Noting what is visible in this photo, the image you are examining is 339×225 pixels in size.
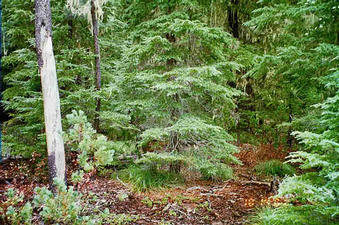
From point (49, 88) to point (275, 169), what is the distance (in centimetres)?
648

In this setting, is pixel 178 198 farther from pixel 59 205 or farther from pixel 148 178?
pixel 59 205

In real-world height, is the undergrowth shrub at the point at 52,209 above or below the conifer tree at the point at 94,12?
below

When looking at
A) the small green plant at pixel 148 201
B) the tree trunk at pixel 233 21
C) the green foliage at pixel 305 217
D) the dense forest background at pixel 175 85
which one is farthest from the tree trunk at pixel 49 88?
the tree trunk at pixel 233 21

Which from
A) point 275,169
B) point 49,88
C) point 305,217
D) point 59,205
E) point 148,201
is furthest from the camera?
point 275,169

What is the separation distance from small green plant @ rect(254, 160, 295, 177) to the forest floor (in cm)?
36

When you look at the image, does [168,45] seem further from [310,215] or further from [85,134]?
[310,215]

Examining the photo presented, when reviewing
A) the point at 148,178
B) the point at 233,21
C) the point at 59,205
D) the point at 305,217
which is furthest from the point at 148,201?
the point at 233,21

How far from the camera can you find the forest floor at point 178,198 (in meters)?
4.57

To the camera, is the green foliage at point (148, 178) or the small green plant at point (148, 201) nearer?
the small green plant at point (148, 201)

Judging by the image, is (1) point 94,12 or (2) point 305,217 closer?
(2) point 305,217

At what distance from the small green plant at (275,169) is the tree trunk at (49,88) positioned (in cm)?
557

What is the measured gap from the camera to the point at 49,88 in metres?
5.01

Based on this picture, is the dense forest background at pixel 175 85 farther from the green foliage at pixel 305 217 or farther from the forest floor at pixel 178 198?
the forest floor at pixel 178 198

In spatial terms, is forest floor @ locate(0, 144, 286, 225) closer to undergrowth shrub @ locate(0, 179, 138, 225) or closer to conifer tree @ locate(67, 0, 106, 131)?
undergrowth shrub @ locate(0, 179, 138, 225)
